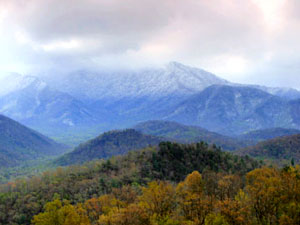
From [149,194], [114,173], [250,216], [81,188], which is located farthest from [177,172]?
[250,216]

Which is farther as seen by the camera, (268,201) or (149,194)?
(149,194)

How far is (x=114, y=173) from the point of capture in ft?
656

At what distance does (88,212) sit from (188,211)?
155 ft

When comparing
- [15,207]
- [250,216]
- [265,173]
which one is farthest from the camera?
[15,207]

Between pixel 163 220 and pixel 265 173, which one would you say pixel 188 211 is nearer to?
pixel 163 220

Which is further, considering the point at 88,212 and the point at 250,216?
the point at 88,212

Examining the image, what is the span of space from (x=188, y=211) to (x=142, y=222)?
14.4m

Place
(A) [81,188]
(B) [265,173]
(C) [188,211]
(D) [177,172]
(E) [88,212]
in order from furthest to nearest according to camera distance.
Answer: (D) [177,172], (A) [81,188], (E) [88,212], (B) [265,173], (C) [188,211]

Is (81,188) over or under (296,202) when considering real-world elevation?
under

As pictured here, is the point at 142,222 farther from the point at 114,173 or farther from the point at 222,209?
the point at 114,173

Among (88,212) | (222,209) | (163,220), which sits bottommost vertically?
(88,212)

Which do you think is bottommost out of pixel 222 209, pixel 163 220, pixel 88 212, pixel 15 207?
pixel 15 207

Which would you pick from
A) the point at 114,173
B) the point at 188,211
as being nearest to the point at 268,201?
the point at 188,211

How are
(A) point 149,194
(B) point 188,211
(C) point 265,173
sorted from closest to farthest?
1. (B) point 188,211
2. (A) point 149,194
3. (C) point 265,173
